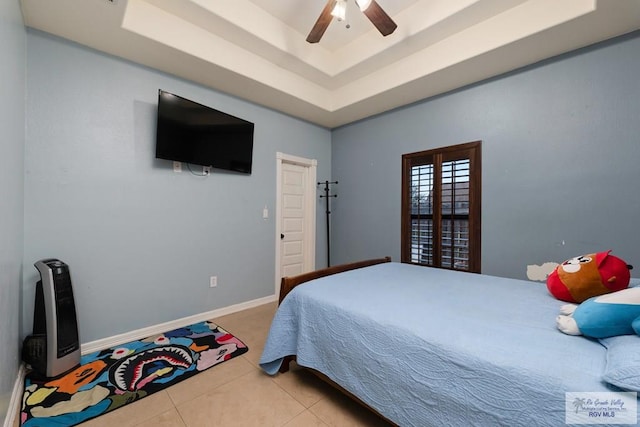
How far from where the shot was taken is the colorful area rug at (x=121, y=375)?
1.56 meters

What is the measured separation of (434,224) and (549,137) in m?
1.33

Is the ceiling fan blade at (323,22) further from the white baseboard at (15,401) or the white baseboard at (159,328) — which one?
the white baseboard at (15,401)

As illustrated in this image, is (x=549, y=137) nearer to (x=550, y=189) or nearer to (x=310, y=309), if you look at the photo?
(x=550, y=189)

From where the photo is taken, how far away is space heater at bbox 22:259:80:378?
1814mm

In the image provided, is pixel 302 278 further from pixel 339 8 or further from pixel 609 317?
pixel 339 8

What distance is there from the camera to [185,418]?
4.97ft

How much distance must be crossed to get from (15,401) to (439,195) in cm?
382

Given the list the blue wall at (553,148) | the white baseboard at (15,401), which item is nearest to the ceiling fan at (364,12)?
the blue wall at (553,148)

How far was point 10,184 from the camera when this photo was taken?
1514 millimetres

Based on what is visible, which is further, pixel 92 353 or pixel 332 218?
pixel 332 218

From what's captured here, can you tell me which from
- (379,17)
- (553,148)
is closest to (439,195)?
(553,148)

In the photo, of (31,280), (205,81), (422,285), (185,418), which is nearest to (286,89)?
(205,81)

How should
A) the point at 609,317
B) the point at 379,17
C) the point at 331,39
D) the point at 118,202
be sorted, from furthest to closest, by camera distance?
the point at 331,39
the point at 118,202
the point at 379,17
the point at 609,317

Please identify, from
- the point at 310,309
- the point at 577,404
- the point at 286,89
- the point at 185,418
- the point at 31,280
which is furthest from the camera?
the point at 286,89
